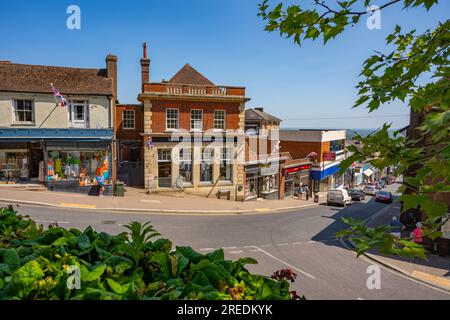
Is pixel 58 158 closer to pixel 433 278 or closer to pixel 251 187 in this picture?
pixel 251 187

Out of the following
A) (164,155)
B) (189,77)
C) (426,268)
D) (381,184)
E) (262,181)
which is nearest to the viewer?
(426,268)

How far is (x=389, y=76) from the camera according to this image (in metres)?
3.57

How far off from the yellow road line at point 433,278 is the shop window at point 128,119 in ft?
79.2

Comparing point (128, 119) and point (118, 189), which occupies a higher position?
point (128, 119)

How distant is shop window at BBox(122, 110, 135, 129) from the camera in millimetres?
28609

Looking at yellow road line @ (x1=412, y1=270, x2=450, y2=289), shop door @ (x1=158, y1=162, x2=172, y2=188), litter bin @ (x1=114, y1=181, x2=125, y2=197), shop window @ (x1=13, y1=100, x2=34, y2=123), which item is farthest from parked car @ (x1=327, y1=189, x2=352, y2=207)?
shop window @ (x1=13, y1=100, x2=34, y2=123)

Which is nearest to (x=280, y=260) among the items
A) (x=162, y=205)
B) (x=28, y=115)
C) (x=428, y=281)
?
(x=428, y=281)

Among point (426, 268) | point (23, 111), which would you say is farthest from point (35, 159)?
point (426, 268)

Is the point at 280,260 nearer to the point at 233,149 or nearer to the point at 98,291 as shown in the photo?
the point at 98,291

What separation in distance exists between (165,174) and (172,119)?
4.49m

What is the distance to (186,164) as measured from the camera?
25.9 metres

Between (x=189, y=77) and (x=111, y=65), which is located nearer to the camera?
(x=111, y=65)

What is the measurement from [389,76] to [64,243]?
419 centimetres

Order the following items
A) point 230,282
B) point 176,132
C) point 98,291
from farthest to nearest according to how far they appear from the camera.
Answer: point 176,132
point 230,282
point 98,291
